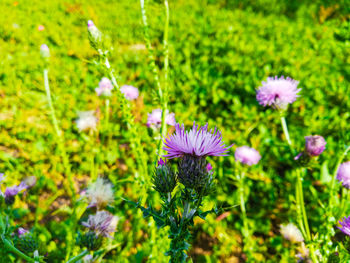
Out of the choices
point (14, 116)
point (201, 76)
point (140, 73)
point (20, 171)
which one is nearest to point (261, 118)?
point (201, 76)

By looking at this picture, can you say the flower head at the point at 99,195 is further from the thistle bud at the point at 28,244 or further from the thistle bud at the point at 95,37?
the thistle bud at the point at 95,37

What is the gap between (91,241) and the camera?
1098 millimetres

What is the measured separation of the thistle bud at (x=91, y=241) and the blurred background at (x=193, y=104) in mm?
249

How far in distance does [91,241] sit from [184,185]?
639 mm

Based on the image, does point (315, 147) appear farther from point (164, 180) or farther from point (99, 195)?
point (99, 195)

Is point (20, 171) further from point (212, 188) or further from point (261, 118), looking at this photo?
point (261, 118)

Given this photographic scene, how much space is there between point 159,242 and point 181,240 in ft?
1.87

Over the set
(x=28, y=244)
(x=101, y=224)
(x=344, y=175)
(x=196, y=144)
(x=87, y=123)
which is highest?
(x=87, y=123)

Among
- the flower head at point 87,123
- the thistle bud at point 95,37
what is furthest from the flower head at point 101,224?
the flower head at point 87,123

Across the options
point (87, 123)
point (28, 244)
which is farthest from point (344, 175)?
point (87, 123)

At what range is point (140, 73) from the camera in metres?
3.03

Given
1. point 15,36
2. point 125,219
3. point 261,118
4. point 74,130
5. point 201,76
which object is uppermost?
point 15,36

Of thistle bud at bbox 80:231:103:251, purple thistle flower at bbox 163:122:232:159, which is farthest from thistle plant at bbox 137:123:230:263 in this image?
thistle bud at bbox 80:231:103:251

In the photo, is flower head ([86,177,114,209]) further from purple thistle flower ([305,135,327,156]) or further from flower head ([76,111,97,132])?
purple thistle flower ([305,135,327,156])
